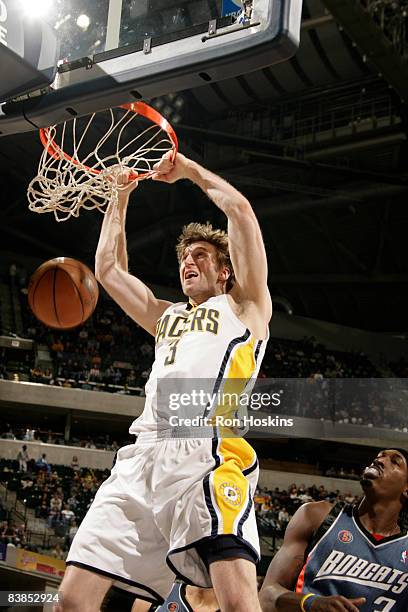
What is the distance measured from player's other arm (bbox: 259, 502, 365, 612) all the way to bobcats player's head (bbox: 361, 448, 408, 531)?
0.23 m

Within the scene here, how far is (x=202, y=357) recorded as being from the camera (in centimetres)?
286

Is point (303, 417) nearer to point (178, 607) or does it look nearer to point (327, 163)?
point (327, 163)

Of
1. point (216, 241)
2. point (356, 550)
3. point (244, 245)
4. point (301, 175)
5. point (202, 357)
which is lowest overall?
point (356, 550)

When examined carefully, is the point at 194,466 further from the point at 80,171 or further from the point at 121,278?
the point at 80,171

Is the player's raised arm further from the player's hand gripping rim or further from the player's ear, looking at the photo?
the player's hand gripping rim

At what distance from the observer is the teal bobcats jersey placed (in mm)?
3316

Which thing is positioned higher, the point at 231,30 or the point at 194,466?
the point at 231,30

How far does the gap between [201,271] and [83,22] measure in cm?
123

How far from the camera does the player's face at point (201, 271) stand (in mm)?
3156

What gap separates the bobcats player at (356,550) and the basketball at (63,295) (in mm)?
2995

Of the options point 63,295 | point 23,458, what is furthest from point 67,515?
point 63,295

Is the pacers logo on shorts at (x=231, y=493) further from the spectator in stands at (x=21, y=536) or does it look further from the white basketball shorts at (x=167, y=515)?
the spectator in stands at (x=21, y=536)

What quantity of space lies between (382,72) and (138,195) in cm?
758

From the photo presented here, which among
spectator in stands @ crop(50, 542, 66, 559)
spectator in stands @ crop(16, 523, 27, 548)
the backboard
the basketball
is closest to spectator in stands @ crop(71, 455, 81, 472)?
spectator in stands @ crop(16, 523, 27, 548)
